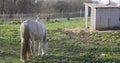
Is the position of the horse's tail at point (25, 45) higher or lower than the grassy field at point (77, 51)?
higher

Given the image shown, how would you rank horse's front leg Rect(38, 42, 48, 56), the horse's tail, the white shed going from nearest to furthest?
1. the horse's tail
2. horse's front leg Rect(38, 42, 48, 56)
3. the white shed

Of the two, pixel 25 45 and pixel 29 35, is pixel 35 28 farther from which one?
pixel 25 45

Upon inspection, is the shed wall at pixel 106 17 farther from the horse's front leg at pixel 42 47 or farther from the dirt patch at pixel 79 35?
the horse's front leg at pixel 42 47

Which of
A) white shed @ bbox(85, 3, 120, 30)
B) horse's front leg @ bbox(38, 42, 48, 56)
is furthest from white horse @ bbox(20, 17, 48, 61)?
white shed @ bbox(85, 3, 120, 30)

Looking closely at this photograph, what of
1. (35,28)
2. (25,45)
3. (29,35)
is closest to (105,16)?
(35,28)

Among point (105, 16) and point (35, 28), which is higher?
point (35, 28)

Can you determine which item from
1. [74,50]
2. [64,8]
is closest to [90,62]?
[74,50]

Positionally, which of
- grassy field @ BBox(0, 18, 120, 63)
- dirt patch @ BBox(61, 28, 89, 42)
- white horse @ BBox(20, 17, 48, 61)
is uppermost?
white horse @ BBox(20, 17, 48, 61)

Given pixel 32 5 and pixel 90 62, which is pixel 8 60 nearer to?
pixel 90 62

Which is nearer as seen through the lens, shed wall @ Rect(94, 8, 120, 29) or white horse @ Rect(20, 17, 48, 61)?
white horse @ Rect(20, 17, 48, 61)

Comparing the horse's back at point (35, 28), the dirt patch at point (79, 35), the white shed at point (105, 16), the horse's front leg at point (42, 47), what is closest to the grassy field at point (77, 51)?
the horse's front leg at point (42, 47)

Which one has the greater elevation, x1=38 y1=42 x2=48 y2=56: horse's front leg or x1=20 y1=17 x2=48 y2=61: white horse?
x1=20 y1=17 x2=48 y2=61: white horse

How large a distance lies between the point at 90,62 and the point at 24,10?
157 ft

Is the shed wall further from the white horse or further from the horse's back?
the horse's back
